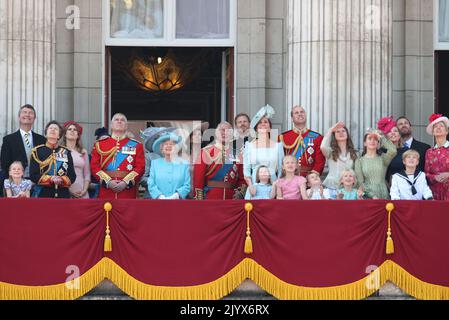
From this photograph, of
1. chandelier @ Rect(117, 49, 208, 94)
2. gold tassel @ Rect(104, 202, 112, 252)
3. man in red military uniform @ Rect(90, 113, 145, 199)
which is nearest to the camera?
gold tassel @ Rect(104, 202, 112, 252)

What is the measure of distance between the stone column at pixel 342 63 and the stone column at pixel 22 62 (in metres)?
3.75

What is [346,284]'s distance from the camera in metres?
15.7

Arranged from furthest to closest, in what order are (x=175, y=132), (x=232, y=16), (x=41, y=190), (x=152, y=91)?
(x=152, y=91)
(x=232, y=16)
(x=175, y=132)
(x=41, y=190)

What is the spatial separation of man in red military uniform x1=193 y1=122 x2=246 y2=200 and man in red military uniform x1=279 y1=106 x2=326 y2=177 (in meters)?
0.76

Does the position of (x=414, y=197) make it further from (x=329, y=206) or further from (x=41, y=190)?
(x=41, y=190)

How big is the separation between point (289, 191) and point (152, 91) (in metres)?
6.91

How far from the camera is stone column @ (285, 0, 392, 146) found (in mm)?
18859

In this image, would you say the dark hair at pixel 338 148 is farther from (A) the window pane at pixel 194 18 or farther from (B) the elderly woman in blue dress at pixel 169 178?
(A) the window pane at pixel 194 18

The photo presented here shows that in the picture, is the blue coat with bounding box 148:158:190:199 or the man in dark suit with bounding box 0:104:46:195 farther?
the man in dark suit with bounding box 0:104:46:195

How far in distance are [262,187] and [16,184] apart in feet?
10.4

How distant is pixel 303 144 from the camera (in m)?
17.6

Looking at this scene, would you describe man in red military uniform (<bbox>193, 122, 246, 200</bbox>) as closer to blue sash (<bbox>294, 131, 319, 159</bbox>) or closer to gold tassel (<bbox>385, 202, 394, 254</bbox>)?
blue sash (<bbox>294, 131, 319, 159</bbox>)

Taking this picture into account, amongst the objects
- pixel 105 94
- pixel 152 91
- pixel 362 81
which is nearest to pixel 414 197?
pixel 362 81

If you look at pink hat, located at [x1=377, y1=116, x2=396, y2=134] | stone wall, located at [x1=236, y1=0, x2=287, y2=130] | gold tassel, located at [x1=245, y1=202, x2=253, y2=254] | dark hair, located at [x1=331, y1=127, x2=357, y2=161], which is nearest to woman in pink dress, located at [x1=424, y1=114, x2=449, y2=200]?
pink hat, located at [x1=377, y1=116, x2=396, y2=134]
